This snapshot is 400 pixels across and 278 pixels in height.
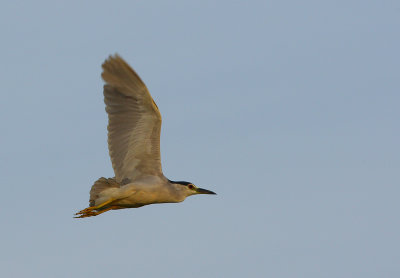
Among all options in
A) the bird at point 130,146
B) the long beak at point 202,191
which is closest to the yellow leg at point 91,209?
the bird at point 130,146

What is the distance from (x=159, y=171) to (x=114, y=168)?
1139 millimetres

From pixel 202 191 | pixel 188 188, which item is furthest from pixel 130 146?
pixel 202 191

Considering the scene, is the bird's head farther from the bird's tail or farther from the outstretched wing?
the bird's tail

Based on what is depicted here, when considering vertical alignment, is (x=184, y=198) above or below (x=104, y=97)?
below

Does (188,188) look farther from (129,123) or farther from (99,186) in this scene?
(129,123)

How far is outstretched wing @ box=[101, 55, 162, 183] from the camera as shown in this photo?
24422mm

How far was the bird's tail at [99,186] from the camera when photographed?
83.9 ft

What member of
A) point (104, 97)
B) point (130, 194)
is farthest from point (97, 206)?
point (104, 97)

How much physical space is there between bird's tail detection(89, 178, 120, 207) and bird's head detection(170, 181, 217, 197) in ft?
5.03

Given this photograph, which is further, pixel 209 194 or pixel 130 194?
pixel 209 194

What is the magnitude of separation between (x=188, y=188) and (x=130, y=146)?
2.05m

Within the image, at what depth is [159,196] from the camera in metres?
25.1

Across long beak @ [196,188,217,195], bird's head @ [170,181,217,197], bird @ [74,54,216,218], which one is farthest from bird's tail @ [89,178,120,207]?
long beak @ [196,188,217,195]

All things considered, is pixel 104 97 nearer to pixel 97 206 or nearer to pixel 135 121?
pixel 135 121
